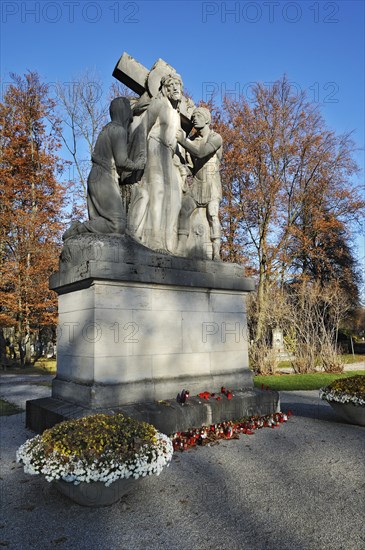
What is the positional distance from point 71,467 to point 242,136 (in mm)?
20375

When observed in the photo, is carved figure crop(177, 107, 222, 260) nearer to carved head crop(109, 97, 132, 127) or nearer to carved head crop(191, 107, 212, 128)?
carved head crop(191, 107, 212, 128)

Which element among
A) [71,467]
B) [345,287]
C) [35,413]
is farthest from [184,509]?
[345,287]

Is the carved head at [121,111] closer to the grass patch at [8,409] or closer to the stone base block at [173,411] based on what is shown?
the stone base block at [173,411]

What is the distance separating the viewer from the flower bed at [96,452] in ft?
10.4

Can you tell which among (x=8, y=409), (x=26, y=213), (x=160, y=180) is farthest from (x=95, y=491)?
(x=26, y=213)

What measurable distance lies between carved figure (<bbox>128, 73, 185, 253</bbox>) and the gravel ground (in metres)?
3.24

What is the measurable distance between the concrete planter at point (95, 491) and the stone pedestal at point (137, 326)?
1.47m

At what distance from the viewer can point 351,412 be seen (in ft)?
20.7

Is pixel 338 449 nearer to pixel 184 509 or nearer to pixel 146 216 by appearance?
pixel 184 509

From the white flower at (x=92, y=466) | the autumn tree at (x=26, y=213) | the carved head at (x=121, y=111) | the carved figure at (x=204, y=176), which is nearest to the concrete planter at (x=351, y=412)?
the carved figure at (x=204, y=176)

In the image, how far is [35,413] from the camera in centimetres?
575

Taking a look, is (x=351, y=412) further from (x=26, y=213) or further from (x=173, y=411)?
(x=26, y=213)

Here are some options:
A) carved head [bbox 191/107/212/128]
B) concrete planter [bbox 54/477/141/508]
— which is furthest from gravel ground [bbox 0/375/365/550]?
carved head [bbox 191/107/212/128]

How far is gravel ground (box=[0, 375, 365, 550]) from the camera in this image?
117 inches
